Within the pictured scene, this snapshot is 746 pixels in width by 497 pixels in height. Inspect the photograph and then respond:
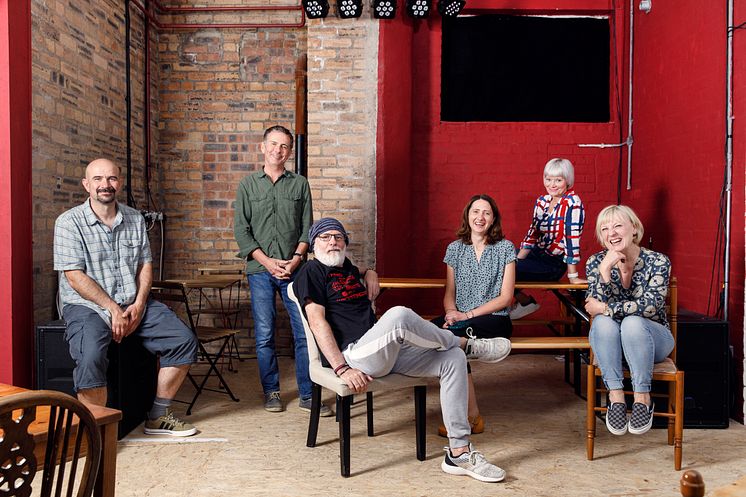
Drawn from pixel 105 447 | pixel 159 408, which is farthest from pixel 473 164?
pixel 105 447

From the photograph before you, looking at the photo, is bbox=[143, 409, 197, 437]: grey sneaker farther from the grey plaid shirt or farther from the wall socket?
the wall socket

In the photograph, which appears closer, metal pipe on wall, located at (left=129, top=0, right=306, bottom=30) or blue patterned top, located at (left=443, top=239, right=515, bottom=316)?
blue patterned top, located at (left=443, top=239, right=515, bottom=316)

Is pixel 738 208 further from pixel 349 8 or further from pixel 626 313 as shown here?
pixel 349 8

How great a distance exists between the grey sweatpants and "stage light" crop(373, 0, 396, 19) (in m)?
2.97

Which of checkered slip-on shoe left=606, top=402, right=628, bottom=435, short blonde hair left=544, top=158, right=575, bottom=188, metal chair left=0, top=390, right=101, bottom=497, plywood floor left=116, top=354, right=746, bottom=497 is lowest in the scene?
plywood floor left=116, top=354, right=746, bottom=497

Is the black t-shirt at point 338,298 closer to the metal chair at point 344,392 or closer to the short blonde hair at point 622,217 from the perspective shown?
the metal chair at point 344,392

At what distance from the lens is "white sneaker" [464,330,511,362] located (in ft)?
11.5

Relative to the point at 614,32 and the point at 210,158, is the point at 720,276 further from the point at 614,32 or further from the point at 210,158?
the point at 210,158

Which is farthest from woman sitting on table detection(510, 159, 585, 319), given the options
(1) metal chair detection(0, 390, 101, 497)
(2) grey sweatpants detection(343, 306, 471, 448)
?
(1) metal chair detection(0, 390, 101, 497)

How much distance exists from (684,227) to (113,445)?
409cm

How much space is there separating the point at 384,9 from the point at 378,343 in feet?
10.3

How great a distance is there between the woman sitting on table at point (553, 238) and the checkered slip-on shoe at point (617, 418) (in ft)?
3.65

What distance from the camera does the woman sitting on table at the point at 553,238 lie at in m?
4.39

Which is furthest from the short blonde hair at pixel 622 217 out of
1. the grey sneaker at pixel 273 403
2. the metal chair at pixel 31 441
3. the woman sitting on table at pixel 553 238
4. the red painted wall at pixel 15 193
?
the red painted wall at pixel 15 193
